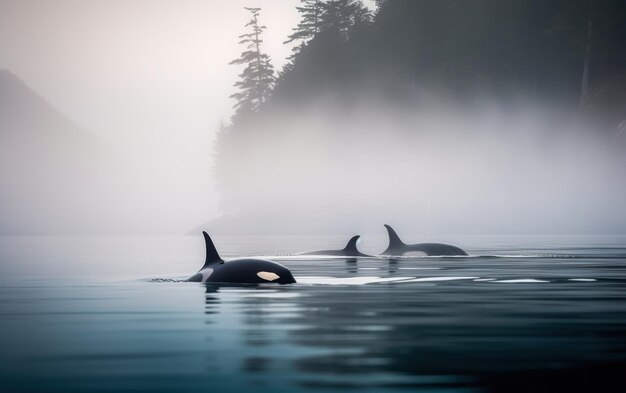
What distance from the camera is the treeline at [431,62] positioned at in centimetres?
9100

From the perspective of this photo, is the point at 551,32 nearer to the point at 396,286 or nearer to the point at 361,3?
the point at 361,3

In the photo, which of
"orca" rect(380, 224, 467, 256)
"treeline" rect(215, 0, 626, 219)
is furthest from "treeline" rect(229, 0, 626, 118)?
"orca" rect(380, 224, 467, 256)

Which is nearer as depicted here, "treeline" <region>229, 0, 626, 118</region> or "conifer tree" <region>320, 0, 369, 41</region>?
"treeline" <region>229, 0, 626, 118</region>

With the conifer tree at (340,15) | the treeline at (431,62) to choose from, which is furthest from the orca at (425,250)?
the conifer tree at (340,15)

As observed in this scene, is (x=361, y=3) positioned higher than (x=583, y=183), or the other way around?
(x=361, y=3)

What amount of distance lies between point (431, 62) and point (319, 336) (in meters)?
102

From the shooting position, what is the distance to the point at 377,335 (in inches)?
496

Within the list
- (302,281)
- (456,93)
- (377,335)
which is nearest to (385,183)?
(456,93)

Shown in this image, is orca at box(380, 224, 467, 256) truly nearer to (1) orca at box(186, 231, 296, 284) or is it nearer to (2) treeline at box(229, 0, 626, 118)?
(1) orca at box(186, 231, 296, 284)

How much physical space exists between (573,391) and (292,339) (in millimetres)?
4307

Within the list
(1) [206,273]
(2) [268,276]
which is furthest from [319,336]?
(1) [206,273]

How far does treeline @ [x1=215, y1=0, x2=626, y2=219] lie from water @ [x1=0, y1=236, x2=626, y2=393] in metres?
70.2

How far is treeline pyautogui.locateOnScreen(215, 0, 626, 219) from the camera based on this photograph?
91.0m

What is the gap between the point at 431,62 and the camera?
368 feet
